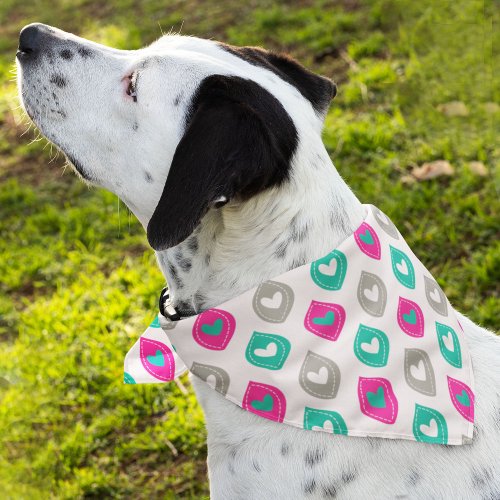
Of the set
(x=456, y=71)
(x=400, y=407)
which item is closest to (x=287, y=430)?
(x=400, y=407)

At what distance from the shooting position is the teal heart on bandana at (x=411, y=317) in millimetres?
2693

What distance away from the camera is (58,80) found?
113 inches

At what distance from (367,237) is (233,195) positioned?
553 millimetres

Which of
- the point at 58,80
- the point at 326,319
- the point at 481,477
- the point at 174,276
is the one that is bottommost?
the point at 481,477

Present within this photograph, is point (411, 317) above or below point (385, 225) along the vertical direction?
below

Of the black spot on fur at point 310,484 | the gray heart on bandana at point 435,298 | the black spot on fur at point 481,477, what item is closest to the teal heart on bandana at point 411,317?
the gray heart on bandana at point 435,298

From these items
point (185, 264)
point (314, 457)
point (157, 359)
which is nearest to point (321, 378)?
point (314, 457)

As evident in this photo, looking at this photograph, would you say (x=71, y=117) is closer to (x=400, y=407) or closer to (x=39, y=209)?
(x=400, y=407)

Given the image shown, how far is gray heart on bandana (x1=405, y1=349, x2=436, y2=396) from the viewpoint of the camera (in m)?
2.63

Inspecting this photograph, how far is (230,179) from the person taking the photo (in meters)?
2.35

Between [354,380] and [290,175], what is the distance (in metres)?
0.70

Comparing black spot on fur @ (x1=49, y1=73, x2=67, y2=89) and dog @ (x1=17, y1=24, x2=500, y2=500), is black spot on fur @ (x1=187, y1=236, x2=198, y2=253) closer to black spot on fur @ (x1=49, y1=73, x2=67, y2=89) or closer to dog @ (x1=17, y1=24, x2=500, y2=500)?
dog @ (x1=17, y1=24, x2=500, y2=500)

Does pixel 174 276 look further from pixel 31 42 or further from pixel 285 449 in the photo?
pixel 31 42

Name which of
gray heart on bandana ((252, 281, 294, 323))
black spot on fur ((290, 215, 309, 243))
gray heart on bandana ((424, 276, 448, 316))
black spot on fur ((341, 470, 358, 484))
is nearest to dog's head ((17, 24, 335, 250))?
black spot on fur ((290, 215, 309, 243))
